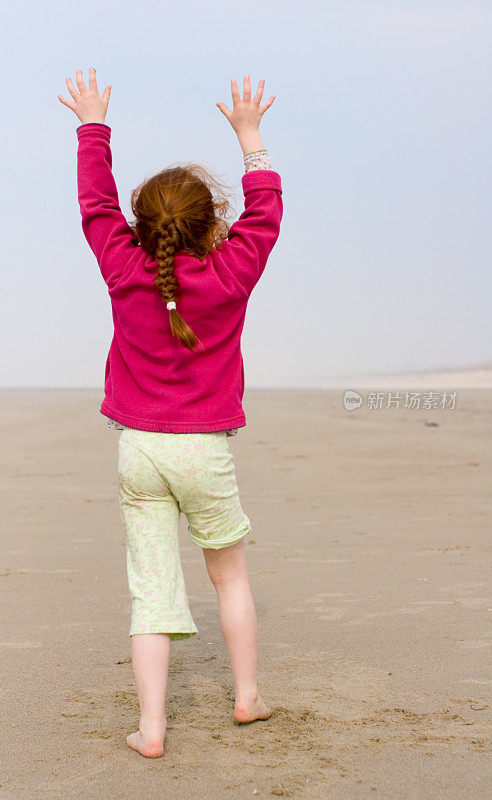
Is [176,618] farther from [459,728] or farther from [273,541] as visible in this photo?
[273,541]

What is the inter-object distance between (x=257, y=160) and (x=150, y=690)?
166 centimetres

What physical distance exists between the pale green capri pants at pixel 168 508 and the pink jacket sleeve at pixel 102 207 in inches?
20.8

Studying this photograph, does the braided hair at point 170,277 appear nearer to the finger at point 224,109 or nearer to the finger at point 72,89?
the finger at point 224,109

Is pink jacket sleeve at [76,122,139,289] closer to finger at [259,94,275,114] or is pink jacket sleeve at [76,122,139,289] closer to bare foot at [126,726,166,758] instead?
finger at [259,94,275,114]

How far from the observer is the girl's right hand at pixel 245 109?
9.30 feet

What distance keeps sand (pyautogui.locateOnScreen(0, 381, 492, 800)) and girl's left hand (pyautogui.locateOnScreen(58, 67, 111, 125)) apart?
196 centimetres

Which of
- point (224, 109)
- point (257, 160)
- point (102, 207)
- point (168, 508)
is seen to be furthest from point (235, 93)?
point (168, 508)

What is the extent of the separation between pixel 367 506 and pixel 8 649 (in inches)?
163

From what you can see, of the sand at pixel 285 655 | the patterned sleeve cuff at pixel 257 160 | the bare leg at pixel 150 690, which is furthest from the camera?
the patterned sleeve cuff at pixel 257 160

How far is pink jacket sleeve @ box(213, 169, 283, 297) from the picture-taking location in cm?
264

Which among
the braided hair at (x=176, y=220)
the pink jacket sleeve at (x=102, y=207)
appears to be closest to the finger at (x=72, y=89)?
the pink jacket sleeve at (x=102, y=207)

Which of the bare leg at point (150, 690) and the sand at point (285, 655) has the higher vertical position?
the bare leg at point (150, 690)

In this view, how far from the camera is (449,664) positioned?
3365mm

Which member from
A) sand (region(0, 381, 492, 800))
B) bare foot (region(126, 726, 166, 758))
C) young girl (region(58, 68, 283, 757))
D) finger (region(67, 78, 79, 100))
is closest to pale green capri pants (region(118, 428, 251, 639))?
young girl (region(58, 68, 283, 757))
